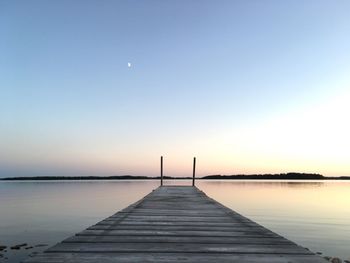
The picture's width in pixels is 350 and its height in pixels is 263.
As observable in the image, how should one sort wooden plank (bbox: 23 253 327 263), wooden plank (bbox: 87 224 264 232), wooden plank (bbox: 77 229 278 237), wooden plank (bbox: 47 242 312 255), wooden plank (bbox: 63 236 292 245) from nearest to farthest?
wooden plank (bbox: 23 253 327 263), wooden plank (bbox: 47 242 312 255), wooden plank (bbox: 63 236 292 245), wooden plank (bbox: 77 229 278 237), wooden plank (bbox: 87 224 264 232)

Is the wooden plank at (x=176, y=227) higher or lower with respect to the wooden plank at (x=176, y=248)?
lower

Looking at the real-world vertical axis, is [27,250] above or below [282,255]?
below

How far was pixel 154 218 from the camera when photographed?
9.77 metres

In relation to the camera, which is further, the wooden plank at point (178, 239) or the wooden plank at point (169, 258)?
the wooden plank at point (178, 239)

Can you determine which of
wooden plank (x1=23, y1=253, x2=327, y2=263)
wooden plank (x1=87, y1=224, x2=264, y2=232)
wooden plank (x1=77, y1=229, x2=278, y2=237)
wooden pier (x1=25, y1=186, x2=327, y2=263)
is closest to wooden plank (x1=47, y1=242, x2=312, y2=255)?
wooden pier (x1=25, y1=186, x2=327, y2=263)

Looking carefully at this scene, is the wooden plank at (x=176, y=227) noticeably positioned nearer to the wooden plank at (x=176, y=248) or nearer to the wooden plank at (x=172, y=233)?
the wooden plank at (x=172, y=233)

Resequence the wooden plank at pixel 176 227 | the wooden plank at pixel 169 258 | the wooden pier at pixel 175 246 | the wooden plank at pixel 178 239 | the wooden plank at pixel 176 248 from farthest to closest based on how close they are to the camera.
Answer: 1. the wooden plank at pixel 176 227
2. the wooden plank at pixel 178 239
3. the wooden plank at pixel 176 248
4. the wooden pier at pixel 175 246
5. the wooden plank at pixel 169 258

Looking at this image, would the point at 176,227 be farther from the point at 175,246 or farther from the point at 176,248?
the point at 176,248

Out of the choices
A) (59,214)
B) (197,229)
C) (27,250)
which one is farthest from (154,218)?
(59,214)

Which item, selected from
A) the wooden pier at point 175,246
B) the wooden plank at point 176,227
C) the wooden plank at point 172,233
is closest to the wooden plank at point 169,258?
the wooden pier at point 175,246

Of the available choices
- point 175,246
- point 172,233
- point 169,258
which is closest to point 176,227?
point 172,233

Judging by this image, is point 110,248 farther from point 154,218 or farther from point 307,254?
point 154,218

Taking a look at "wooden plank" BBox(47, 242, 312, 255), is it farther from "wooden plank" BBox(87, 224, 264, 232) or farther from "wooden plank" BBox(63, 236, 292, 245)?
"wooden plank" BBox(87, 224, 264, 232)

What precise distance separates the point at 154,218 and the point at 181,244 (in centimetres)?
385
